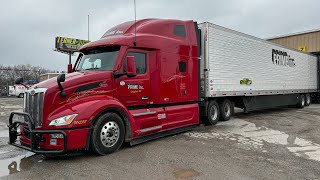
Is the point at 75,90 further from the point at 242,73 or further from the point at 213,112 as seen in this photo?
the point at 242,73

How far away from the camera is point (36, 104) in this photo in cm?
589

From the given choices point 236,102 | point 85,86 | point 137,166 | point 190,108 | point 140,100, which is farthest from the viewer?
point 236,102

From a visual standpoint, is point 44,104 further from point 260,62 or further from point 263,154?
point 260,62

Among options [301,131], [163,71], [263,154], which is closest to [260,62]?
[301,131]

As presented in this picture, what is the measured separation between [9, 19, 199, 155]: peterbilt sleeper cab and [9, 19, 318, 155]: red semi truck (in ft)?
0.06

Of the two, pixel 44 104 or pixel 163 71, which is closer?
pixel 44 104

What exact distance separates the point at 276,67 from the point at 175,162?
33.9ft

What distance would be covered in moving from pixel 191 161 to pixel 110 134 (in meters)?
1.84

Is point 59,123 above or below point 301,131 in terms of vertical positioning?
above

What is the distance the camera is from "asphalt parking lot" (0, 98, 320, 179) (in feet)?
16.4

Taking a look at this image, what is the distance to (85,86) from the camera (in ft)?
20.2

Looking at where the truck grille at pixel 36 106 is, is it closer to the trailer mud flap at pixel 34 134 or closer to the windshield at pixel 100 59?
the trailer mud flap at pixel 34 134

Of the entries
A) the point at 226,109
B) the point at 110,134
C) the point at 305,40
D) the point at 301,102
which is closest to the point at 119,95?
the point at 110,134

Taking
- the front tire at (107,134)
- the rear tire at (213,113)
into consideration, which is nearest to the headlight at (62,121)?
the front tire at (107,134)
